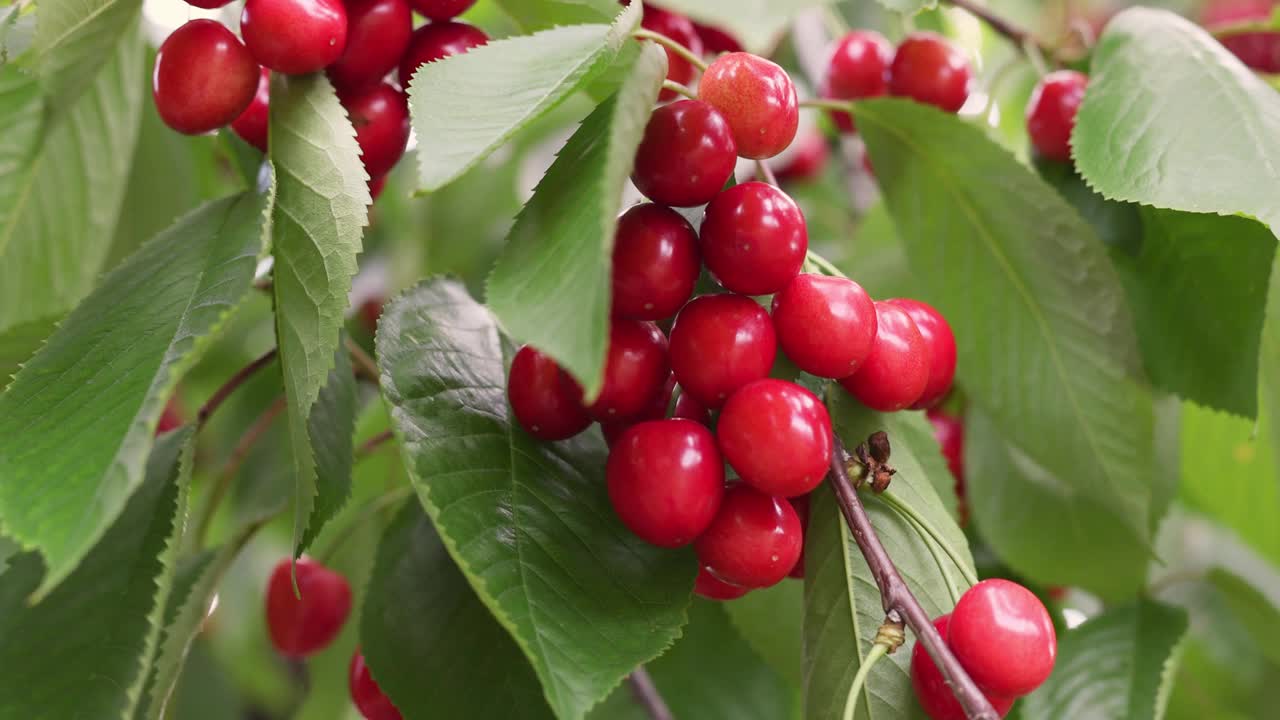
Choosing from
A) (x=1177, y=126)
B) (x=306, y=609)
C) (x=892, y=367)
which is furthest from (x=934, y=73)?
(x=306, y=609)

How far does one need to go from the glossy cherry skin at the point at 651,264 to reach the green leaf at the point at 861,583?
0.11 m

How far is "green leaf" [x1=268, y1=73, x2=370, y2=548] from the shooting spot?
428 mm

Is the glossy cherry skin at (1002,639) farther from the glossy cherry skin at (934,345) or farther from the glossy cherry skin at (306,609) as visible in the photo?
the glossy cherry skin at (306,609)

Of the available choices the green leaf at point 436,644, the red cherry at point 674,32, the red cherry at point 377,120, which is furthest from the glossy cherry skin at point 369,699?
the red cherry at point 674,32

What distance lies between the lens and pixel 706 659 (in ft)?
2.61

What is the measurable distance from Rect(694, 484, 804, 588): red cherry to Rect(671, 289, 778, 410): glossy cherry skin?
0.04 m

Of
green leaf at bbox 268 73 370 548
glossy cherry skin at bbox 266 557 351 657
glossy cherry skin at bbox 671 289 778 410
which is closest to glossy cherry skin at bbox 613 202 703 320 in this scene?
glossy cherry skin at bbox 671 289 778 410

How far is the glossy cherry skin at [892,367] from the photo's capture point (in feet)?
1.49

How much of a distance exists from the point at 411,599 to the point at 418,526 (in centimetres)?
5

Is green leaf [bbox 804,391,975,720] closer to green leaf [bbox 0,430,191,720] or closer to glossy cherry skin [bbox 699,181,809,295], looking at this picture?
glossy cherry skin [bbox 699,181,809,295]

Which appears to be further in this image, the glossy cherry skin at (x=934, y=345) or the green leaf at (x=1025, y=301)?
the green leaf at (x=1025, y=301)

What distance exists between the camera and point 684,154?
1.35ft

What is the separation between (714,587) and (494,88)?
0.80ft

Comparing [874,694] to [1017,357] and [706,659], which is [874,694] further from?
[706,659]
